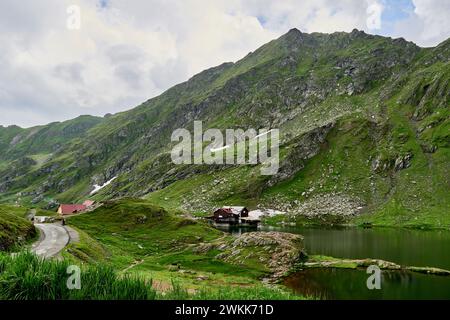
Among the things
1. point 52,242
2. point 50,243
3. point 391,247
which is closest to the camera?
point 50,243

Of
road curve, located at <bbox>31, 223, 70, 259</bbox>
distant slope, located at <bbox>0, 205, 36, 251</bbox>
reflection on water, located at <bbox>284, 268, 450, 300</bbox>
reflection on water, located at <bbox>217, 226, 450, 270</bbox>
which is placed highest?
distant slope, located at <bbox>0, 205, 36, 251</bbox>

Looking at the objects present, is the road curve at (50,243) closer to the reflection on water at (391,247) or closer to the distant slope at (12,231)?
the distant slope at (12,231)

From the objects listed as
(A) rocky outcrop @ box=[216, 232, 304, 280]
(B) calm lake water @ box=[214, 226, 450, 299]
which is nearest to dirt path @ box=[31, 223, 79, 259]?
(A) rocky outcrop @ box=[216, 232, 304, 280]

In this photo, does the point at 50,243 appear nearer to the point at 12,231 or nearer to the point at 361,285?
the point at 12,231

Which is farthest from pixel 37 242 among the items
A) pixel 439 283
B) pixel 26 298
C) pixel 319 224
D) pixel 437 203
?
pixel 437 203

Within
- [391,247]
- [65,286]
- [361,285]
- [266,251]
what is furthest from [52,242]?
[391,247]

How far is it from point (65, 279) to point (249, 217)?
16749 cm

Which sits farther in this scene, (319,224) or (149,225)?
(319,224)

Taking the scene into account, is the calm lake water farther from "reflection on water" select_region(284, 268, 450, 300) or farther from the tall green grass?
the tall green grass

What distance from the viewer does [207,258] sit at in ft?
250

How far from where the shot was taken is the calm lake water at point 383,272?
54000 mm

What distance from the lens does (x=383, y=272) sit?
6775 centimetres

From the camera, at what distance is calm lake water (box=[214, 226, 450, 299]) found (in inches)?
2126

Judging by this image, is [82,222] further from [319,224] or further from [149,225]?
[319,224]
